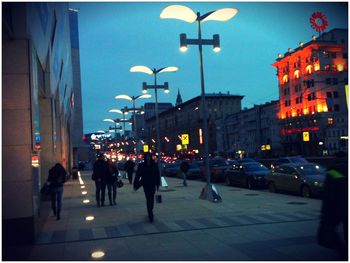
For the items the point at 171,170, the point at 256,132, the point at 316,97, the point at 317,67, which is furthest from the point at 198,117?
the point at 171,170

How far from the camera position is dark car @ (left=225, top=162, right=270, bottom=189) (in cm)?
2198

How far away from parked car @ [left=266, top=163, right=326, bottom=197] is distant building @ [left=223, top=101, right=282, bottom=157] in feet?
220

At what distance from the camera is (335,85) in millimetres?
81500

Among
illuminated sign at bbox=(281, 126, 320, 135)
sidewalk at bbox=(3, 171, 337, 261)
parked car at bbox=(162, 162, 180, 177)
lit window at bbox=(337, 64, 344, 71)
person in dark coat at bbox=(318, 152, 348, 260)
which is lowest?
sidewalk at bbox=(3, 171, 337, 261)

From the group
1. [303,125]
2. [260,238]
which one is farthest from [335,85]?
[260,238]

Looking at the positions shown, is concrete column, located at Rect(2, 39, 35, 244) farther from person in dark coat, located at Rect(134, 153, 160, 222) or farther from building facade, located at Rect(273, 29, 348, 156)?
building facade, located at Rect(273, 29, 348, 156)

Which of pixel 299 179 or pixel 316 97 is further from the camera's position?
pixel 316 97

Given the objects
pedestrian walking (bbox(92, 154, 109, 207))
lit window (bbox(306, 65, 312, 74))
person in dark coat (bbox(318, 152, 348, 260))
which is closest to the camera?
person in dark coat (bbox(318, 152, 348, 260))

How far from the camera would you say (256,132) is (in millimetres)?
92812

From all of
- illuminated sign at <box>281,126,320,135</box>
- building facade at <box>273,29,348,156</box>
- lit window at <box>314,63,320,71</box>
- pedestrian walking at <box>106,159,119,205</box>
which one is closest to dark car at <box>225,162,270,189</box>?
pedestrian walking at <box>106,159,119,205</box>

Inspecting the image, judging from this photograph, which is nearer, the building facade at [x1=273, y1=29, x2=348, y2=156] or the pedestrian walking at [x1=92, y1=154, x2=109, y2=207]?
the pedestrian walking at [x1=92, y1=154, x2=109, y2=207]

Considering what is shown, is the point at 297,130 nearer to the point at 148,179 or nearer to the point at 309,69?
the point at 309,69

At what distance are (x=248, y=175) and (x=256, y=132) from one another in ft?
235

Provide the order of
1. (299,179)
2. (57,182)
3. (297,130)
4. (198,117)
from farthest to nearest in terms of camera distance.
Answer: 1. (198,117)
2. (297,130)
3. (299,179)
4. (57,182)
